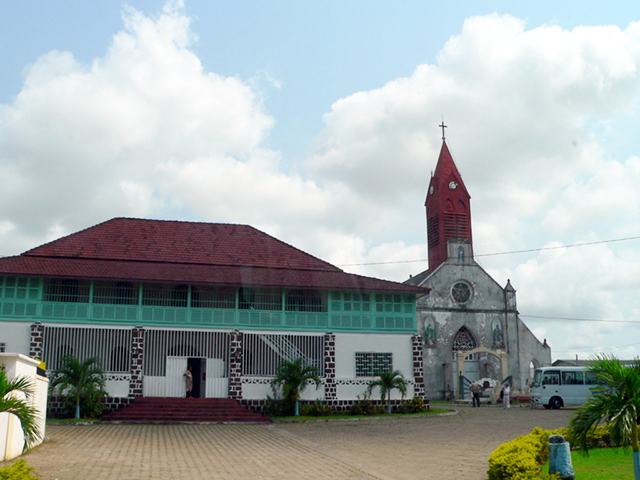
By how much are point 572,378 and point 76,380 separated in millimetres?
19714

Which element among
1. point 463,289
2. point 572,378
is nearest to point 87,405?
point 572,378

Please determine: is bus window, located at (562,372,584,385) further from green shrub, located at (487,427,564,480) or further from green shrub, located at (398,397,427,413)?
green shrub, located at (487,427,564,480)

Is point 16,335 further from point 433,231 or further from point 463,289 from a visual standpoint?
point 433,231

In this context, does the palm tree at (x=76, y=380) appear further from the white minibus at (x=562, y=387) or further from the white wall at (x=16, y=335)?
the white minibus at (x=562, y=387)

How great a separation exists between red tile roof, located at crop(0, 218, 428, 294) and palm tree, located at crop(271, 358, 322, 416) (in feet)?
9.55

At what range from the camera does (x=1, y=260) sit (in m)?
23.3

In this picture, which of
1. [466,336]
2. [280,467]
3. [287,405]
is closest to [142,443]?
[280,467]

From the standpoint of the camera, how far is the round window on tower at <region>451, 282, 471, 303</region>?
37.6 meters

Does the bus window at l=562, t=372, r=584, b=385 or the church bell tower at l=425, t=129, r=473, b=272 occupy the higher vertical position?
the church bell tower at l=425, t=129, r=473, b=272

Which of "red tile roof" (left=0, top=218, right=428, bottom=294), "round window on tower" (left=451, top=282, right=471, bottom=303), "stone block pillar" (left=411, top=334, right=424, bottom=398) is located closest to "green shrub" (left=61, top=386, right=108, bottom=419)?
"red tile roof" (left=0, top=218, right=428, bottom=294)

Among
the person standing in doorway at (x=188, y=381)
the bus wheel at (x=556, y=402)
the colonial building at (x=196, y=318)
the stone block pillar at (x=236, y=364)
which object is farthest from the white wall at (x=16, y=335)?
the bus wheel at (x=556, y=402)

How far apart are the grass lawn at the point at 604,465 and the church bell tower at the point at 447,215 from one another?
28109 millimetres

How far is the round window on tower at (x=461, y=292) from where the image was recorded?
123ft

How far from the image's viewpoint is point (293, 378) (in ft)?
74.6
